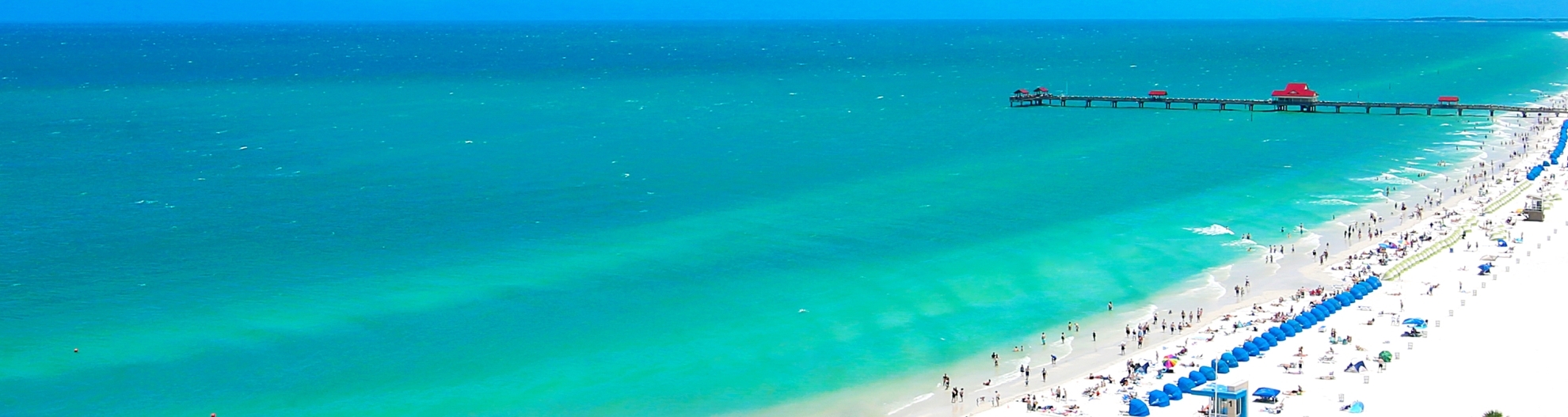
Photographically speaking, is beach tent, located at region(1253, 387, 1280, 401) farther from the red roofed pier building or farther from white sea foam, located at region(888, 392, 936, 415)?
the red roofed pier building

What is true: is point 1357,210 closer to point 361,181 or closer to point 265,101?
point 361,181

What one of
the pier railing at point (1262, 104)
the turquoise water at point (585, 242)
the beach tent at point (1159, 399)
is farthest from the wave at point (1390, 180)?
the beach tent at point (1159, 399)

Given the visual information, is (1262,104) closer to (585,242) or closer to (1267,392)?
(585,242)

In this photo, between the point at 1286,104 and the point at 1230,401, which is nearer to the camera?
the point at 1230,401

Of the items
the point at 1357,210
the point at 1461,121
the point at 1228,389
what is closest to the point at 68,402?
the point at 1228,389

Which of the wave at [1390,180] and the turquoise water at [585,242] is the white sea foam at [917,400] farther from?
the wave at [1390,180]

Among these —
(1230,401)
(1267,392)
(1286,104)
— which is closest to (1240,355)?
(1267,392)

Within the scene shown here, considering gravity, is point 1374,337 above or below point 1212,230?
below
